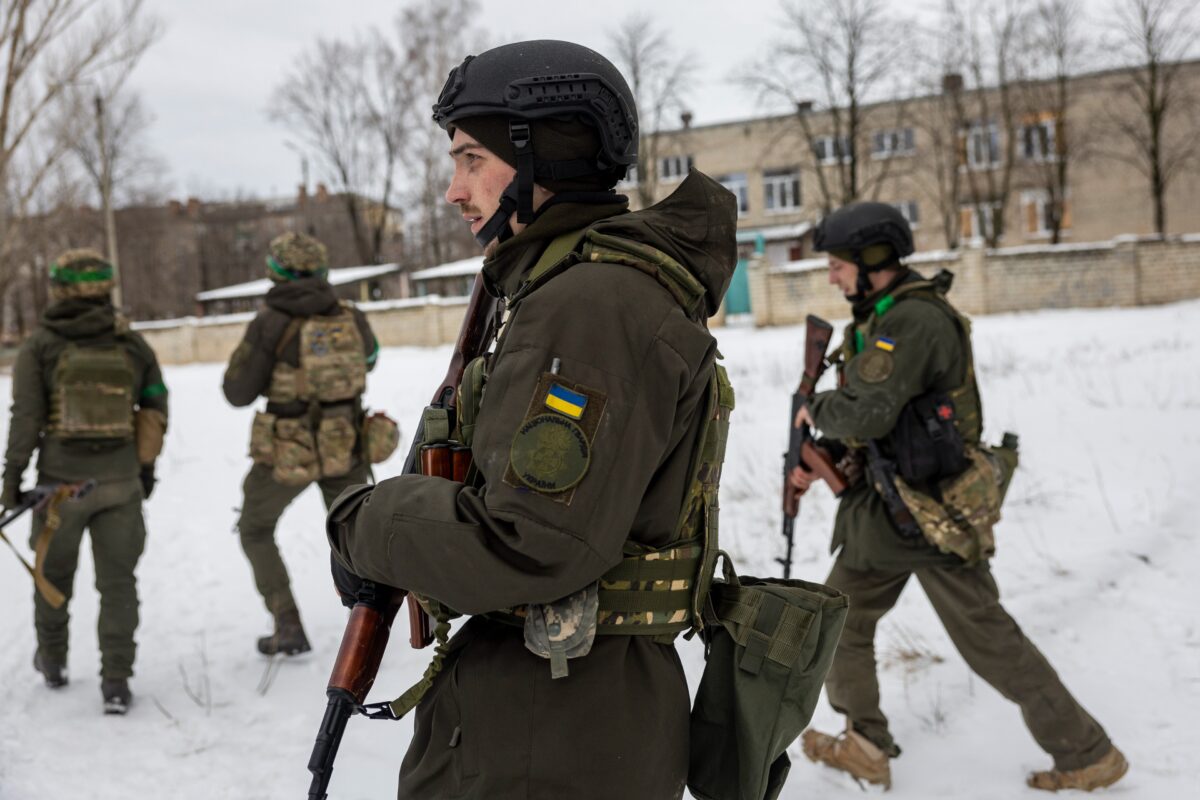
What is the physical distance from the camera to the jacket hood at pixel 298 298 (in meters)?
5.22

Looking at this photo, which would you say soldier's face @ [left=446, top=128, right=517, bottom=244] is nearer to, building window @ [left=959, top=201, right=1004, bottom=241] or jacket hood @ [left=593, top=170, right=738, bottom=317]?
jacket hood @ [left=593, top=170, right=738, bottom=317]

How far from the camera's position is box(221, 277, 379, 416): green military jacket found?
5.19 meters

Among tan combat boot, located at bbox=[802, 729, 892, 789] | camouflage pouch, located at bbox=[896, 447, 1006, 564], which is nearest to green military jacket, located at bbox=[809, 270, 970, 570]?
camouflage pouch, located at bbox=[896, 447, 1006, 564]

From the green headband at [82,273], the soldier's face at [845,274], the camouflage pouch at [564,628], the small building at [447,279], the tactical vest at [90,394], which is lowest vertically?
the camouflage pouch at [564,628]

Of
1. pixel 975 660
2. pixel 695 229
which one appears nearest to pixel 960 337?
pixel 975 660

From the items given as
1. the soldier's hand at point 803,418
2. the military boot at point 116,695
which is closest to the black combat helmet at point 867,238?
the soldier's hand at point 803,418

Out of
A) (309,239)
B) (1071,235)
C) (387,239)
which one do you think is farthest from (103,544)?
(387,239)

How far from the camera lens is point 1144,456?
7.24 meters

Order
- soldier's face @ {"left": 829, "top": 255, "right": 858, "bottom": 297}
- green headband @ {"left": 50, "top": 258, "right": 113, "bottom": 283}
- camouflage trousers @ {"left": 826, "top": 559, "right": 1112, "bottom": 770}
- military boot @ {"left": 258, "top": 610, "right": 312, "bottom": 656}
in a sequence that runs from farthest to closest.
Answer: military boot @ {"left": 258, "top": 610, "right": 312, "bottom": 656} < green headband @ {"left": 50, "top": 258, "right": 113, "bottom": 283} < soldier's face @ {"left": 829, "top": 255, "right": 858, "bottom": 297} < camouflage trousers @ {"left": 826, "top": 559, "right": 1112, "bottom": 770}

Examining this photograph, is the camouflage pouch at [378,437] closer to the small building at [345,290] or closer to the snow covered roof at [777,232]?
the small building at [345,290]

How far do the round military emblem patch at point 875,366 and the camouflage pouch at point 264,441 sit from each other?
324 cm

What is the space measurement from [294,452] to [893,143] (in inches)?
1459

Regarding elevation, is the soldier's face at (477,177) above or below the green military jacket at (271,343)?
above

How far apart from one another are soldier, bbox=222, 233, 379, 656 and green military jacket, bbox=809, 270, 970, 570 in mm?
2767
